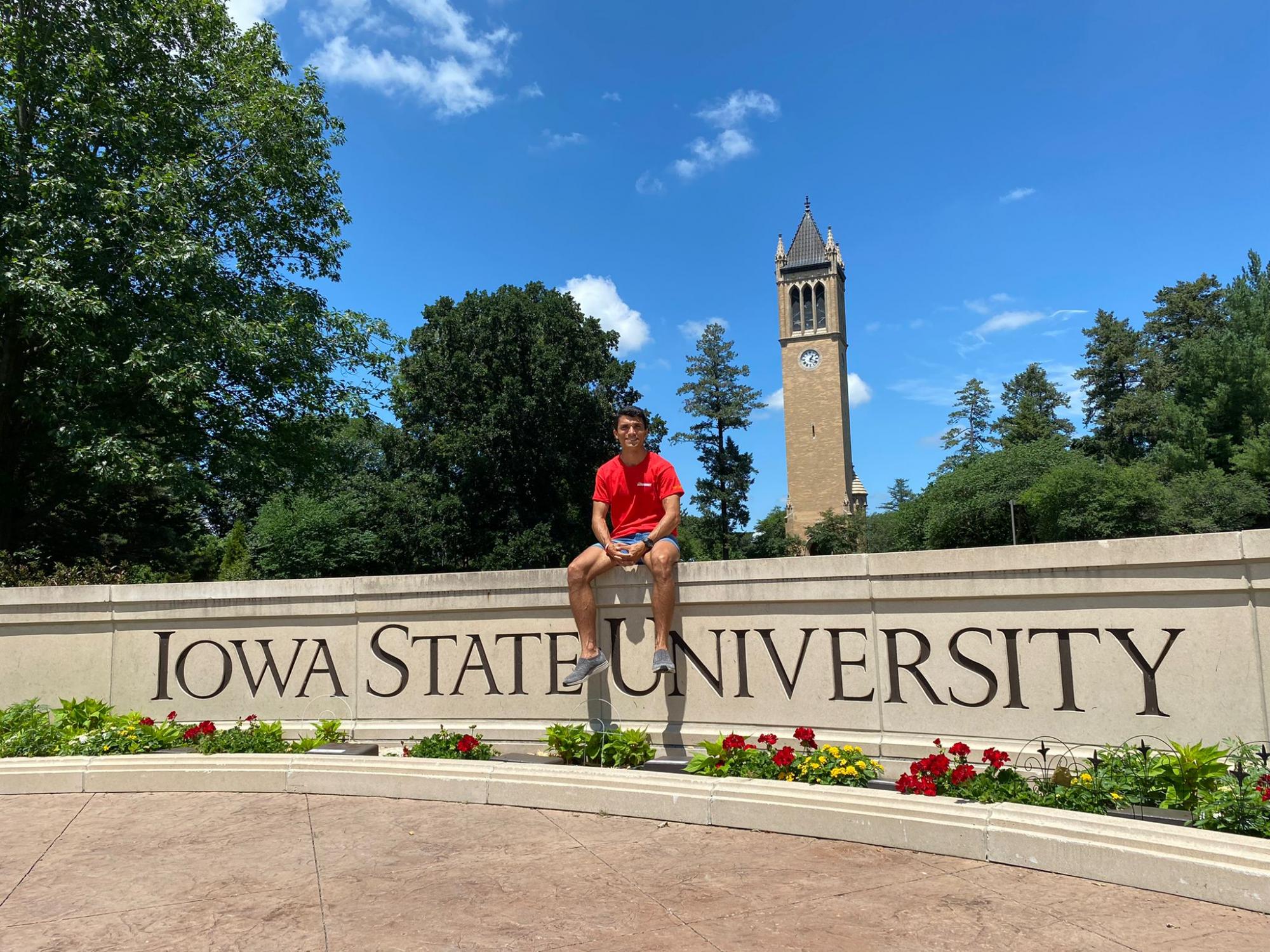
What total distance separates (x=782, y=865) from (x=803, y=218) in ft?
286

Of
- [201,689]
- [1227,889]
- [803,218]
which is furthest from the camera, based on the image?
[803,218]

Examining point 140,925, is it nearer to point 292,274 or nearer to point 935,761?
point 935,761

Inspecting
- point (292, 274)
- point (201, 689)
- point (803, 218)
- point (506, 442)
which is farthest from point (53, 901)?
point (803, 218)

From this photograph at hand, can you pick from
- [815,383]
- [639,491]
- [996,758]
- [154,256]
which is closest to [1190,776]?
[996,758]

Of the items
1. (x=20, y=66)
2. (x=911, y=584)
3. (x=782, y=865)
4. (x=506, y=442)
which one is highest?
(x=20, y=66)

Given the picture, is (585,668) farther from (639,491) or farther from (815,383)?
(815,383)

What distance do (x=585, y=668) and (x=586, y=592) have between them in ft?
1.83

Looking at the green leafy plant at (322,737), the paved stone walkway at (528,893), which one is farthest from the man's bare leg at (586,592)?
the green leafy plant at (322,737)

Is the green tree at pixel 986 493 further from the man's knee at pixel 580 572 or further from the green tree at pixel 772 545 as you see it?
the man's knee at pixel 580 572

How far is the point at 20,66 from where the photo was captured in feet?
45.9

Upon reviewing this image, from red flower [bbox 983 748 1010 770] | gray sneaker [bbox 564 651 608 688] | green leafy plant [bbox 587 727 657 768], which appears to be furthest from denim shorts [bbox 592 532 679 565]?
red flower [bbox 983 748 1010 770]

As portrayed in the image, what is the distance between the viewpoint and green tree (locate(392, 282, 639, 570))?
32938mm

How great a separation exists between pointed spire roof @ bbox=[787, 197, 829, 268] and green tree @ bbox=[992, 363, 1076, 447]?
20.8 meters

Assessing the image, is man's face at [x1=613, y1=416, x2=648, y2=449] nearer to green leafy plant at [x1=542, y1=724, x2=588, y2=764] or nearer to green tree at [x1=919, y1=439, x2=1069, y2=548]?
green leafy plant at [x1=542, y1=724, x2=588, y2=764]
